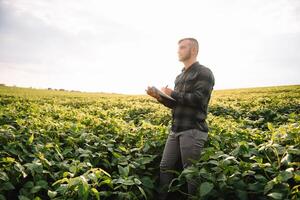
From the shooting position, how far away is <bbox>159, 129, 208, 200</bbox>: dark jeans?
4.10 metres

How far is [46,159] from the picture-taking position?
12.8ft

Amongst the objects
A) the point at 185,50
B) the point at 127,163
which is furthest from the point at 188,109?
the point at 127,163

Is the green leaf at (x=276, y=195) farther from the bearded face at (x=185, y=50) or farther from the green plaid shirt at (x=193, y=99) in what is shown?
the bearded face at (x=185, y=50)

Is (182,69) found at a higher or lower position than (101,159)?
higher

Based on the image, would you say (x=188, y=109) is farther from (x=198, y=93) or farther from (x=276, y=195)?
(x=276, y=195)

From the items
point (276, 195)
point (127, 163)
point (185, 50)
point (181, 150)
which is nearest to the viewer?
point (276, 195)

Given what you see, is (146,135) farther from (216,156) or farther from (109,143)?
(216,156)

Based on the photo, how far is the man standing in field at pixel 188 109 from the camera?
4.07m

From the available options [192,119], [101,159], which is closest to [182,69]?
[192,119]

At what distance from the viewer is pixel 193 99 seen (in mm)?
4004

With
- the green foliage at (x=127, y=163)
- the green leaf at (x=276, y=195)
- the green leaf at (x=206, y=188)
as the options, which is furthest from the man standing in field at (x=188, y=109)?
the green leaf at (x=276, y=195)

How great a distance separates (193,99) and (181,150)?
2.38ft

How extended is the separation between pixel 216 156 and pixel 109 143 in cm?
198

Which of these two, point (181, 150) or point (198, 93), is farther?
point (181, 150)
